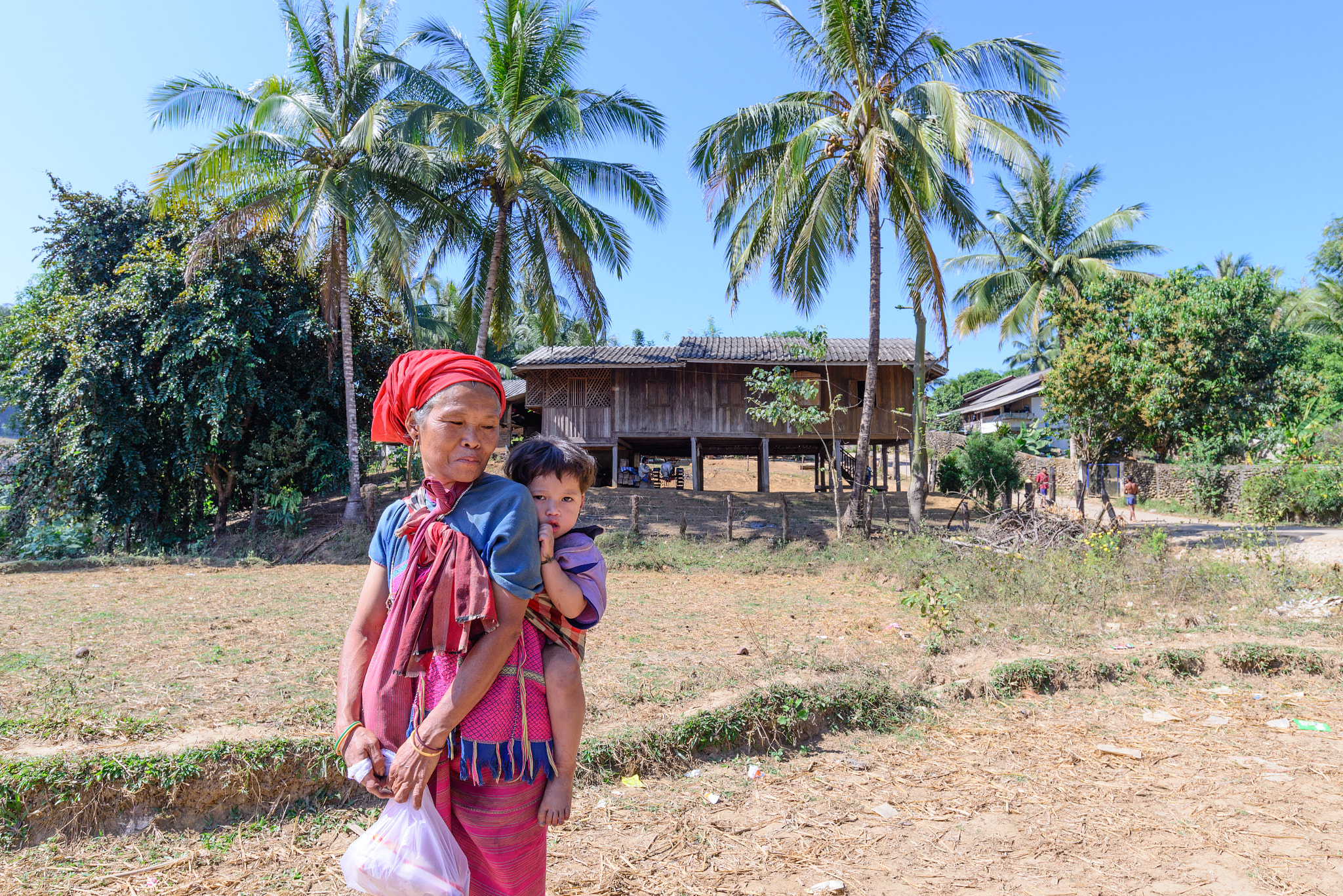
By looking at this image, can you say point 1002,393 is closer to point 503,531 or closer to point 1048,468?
point 1048,468

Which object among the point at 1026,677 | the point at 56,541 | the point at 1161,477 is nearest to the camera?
the point at 1026,677

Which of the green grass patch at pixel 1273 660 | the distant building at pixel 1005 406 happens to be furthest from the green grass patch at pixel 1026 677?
the distant building at pixel 1005 406

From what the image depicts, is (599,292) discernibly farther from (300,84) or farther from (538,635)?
(538,635)

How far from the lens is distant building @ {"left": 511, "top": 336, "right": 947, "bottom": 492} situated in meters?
18.3

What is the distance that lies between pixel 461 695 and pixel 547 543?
388 mm

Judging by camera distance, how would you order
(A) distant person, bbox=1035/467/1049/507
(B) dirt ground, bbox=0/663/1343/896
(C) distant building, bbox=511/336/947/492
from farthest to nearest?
(C) distant building, bbox=511/336/947/492, (A) distant person, bbox=1035/467/1049/507, (B) dirt ground, bbox=0/663/1343/896

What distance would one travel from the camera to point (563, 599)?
5.51 ft

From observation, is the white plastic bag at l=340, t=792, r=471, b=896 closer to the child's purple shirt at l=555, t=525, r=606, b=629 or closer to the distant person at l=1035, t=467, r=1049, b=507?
the child's purple shirt at l=555, t=525, r=606, b=629

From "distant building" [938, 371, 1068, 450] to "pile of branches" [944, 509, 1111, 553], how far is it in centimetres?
2279

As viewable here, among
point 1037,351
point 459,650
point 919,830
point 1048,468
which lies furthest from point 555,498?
point 1037,351

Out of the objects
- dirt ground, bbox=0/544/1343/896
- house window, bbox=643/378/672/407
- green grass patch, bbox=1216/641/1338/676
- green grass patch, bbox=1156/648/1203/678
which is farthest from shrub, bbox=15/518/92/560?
green grass patch, bbox=1216/641/1338/676

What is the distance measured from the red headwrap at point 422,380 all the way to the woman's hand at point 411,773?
76 cm

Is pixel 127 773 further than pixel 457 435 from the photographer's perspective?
Yes

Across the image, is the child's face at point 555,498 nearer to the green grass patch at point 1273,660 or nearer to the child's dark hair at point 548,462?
the child's dark hair at point 548,462
